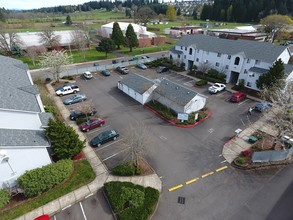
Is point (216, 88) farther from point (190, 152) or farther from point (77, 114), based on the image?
point (77, 114)

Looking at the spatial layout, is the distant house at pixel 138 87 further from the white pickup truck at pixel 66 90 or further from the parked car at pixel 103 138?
the parked car at pixel 103 138

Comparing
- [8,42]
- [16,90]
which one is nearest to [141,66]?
[16,90]

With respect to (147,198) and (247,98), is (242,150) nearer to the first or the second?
(147,198)

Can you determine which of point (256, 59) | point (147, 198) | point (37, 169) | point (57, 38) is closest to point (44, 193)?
point (37, 169)

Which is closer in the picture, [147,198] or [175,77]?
[147,198]

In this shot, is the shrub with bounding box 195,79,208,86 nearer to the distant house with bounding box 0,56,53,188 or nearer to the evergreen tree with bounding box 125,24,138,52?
the distant house with bounding box 0,56,53,188

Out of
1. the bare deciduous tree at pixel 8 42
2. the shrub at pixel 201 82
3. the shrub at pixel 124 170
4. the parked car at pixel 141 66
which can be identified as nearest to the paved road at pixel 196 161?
the shrub at pixel 124 170
